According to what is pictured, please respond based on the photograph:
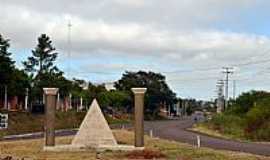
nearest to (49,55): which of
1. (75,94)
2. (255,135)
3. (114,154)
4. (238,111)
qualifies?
(75,94)

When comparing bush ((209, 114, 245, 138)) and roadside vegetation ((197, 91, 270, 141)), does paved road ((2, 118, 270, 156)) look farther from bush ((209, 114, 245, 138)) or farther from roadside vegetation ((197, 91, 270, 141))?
bush ((209, 114, 245, 138))

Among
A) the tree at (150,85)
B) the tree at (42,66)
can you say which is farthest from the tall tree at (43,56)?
the tree at (150,85)

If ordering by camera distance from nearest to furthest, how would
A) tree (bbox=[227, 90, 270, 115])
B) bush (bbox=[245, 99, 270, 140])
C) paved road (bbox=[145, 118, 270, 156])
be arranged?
paved road (bbox=[145, 118, 270, 156]), bush (bbox=[245, 99, 270, 140]), tree (bbox=[227, 90, 270, 115])

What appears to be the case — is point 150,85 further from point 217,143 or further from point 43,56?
point 217,143

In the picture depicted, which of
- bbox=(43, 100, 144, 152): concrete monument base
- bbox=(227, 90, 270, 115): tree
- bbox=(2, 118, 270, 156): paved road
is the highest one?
bbox=(227, 90, 270, 115): tree

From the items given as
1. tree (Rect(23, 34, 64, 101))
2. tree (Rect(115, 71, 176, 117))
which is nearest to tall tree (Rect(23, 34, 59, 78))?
tree (Rect(23, 34, 64, 101))

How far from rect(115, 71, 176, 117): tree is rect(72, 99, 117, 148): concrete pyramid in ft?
364

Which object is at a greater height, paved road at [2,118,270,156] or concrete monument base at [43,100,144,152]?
concrete monument base at [43,100,144,152]

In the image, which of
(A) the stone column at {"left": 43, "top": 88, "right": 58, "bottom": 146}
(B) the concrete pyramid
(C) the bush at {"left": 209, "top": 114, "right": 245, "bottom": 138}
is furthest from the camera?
(C) the bush at {"left": 209, "top": 114, "right": 245, "bottom": 138}

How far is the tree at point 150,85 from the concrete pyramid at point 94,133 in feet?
364

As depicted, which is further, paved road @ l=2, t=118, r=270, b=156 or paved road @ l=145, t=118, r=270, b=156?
paved road @ l=2, t=118, r=270, b=156

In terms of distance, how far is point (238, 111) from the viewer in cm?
9650

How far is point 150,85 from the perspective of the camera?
497ft

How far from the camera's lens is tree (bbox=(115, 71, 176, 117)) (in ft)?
489
